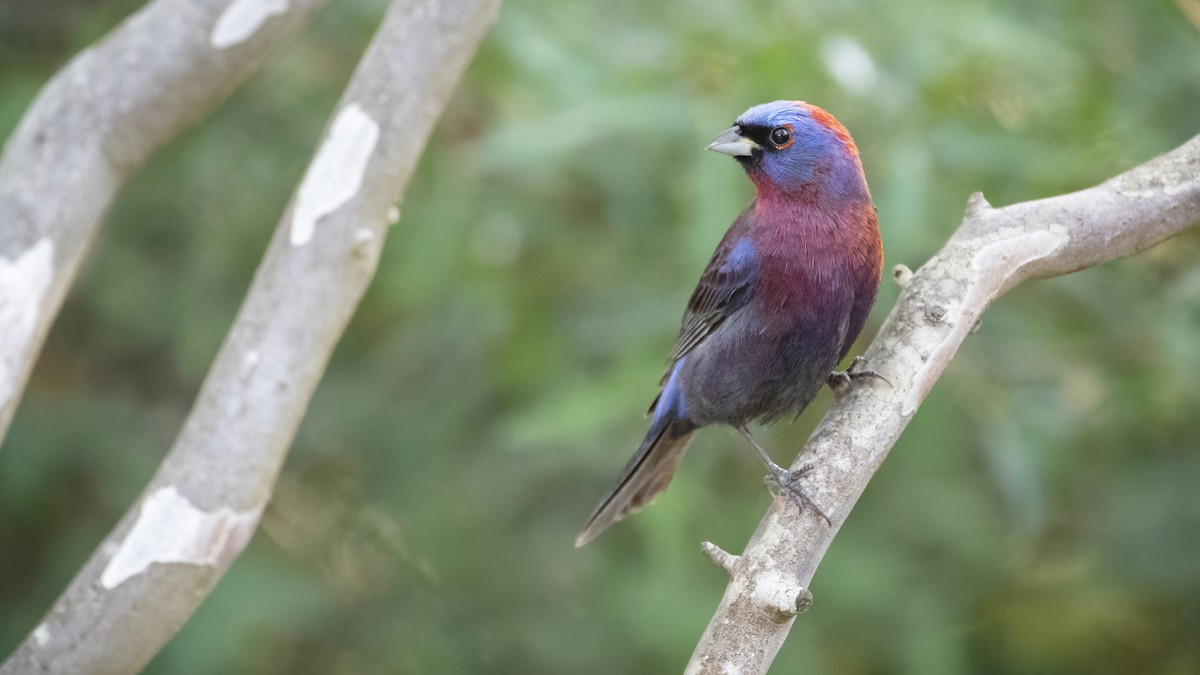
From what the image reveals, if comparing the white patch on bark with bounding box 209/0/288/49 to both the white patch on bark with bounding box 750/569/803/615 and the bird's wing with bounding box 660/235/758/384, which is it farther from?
the white patch on bark with bounding box 750/569/803/615

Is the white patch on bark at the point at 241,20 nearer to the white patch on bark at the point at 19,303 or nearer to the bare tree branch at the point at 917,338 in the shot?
the white patch on bark at the point at 19,303

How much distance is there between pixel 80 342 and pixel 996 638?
351 centimetres

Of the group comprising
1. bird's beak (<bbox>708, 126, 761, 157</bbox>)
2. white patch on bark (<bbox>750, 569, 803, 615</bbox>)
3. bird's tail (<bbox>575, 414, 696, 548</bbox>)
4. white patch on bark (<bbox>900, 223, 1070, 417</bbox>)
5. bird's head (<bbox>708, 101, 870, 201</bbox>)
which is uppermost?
bird's beak (<bbox>708, 126, 761, 157</bbox>)

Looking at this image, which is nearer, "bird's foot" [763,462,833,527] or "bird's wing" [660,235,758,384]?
"bird's foot" [763,462,833,527]

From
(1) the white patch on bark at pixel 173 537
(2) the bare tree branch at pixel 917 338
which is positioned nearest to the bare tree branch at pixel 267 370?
(1) the white patch on bark at pixel 173 537

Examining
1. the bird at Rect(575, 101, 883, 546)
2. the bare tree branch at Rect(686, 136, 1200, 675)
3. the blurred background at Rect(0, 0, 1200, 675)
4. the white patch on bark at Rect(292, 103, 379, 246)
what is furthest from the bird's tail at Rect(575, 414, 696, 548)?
the white patch on bark at Rect(292, 103, 379, 246)

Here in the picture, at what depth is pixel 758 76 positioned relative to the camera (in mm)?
3691

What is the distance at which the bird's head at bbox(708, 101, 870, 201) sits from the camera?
300cm

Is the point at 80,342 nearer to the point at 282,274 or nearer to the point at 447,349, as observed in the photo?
the point at 447,349

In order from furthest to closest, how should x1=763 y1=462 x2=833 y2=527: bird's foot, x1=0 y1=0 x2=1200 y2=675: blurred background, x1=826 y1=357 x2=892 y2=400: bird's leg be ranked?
x1=0 y1=0 x2=1200 y2=675: blurred background, x1=826 y1=357 x2=892 y2=400: bird's leg, x1=763 y1=462 x2=833 y2=527: bird's foot

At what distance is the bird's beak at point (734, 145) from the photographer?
304 cm

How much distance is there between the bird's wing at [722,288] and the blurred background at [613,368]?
263 millimetres

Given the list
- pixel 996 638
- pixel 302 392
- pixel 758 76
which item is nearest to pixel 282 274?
pixel 302 392

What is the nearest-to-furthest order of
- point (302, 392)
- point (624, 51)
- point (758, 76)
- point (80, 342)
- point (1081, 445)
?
point (302, 392) → point (758, 76) → point (624, 51) → point (1081, 445) → point (80, 342)
